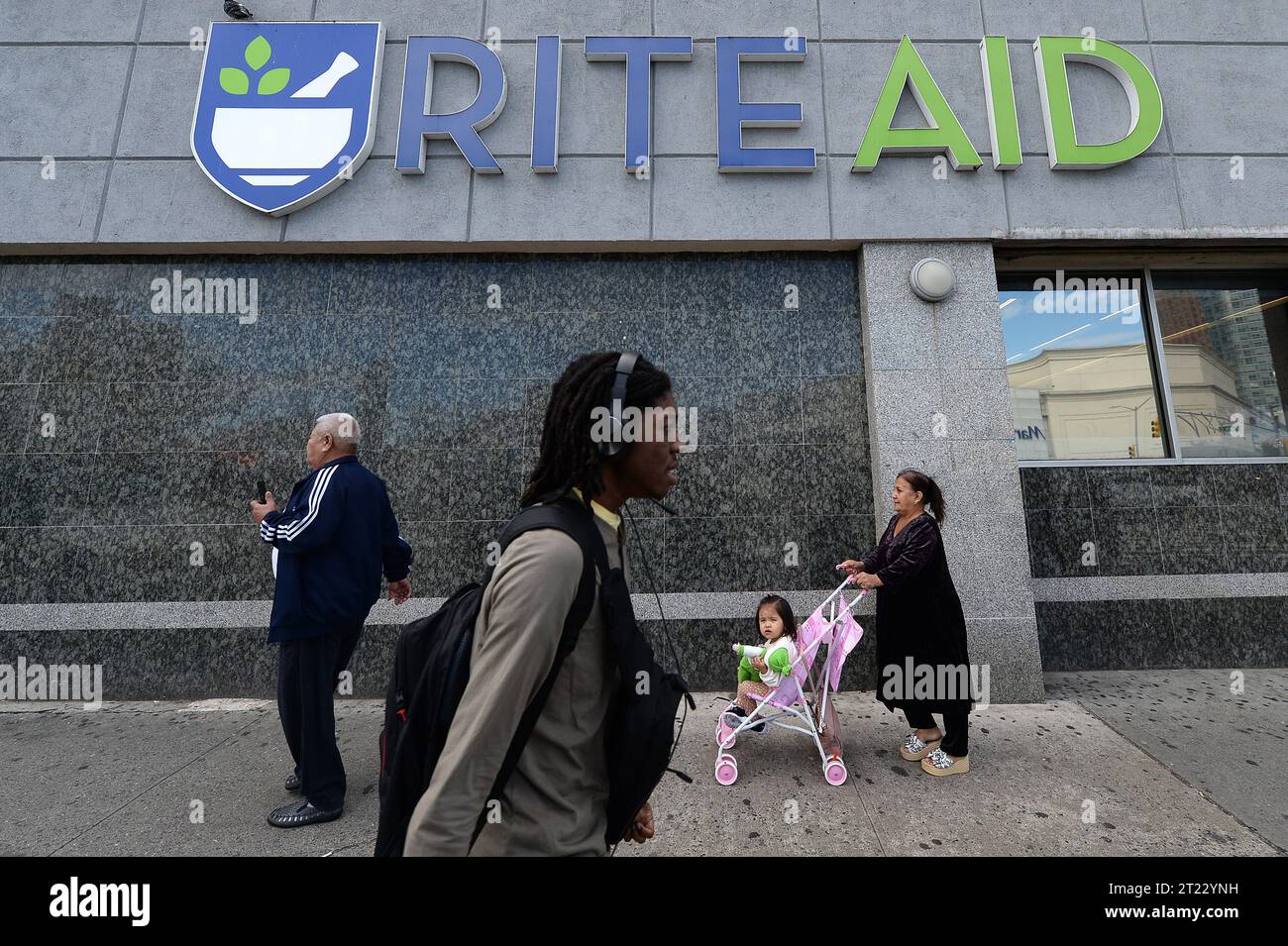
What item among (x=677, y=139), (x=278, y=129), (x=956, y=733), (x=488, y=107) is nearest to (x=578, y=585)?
(x=956, y=733)

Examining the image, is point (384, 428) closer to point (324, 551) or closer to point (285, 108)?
point (324, 551)

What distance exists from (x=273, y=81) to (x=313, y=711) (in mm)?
6113

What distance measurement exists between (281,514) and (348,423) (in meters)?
0.64

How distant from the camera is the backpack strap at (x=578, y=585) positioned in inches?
46.3

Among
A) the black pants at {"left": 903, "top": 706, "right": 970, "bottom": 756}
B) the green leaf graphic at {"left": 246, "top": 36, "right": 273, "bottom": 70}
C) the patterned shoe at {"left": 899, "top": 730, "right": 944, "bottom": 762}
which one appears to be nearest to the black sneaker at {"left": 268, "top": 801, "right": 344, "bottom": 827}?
the patterned shoe at {"left": 899, "top": 730, "right": 944, "bottom": 762}

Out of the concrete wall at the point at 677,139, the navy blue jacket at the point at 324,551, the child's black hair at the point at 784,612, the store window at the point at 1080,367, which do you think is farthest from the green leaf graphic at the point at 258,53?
the store window at the point at 1080,367

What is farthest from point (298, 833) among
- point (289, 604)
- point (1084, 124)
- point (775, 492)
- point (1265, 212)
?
point (1265, 212)

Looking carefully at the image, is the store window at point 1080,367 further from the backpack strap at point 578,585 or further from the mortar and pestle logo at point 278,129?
the mortar and pestle logo at point 278,129

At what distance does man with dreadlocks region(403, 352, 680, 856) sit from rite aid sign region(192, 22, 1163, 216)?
516cm

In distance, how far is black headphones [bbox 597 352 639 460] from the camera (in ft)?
4.61

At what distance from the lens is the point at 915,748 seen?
3.88m

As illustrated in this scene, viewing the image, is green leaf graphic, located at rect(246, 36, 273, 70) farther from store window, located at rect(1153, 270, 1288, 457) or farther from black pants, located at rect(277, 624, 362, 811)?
store window, located at rect(1153, 270, 1288, 457)

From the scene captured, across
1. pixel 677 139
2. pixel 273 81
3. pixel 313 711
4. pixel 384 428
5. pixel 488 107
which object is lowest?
pixel 313 711

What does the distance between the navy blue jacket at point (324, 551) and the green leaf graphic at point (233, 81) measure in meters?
4.94
